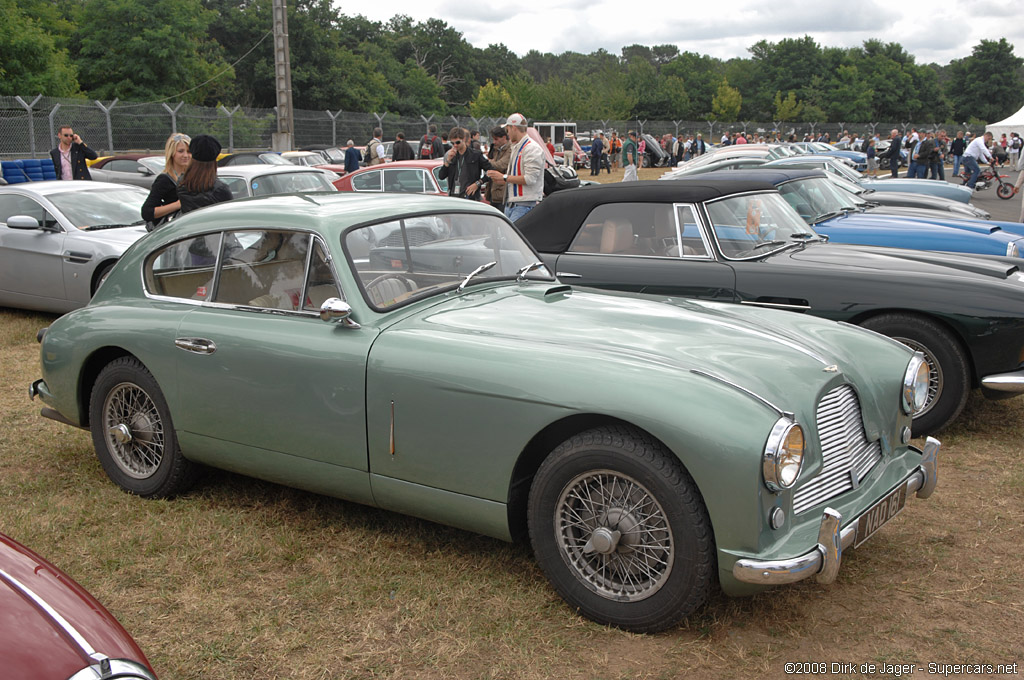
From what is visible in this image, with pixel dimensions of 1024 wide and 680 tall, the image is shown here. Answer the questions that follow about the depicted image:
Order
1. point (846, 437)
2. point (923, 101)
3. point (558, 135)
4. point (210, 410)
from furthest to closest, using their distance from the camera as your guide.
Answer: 1. point (923, 101)
2. point (558, 135)
3. point (210, 410)
4. point (846, 437)

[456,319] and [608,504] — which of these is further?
[456,319]

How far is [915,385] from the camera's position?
3.77 m

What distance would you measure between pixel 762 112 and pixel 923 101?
62.1 feet

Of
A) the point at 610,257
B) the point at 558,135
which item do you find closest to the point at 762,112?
the point at 558,135

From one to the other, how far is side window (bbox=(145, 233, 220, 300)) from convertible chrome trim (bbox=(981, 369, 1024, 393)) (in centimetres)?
437

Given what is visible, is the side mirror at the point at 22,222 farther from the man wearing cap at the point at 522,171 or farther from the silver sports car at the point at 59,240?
the man wearing cap at the point at 522,171

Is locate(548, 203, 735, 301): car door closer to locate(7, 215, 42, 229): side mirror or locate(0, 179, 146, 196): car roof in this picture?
locate(7, 215, 42, 229): side mirror

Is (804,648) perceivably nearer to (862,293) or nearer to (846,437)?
(846,437)

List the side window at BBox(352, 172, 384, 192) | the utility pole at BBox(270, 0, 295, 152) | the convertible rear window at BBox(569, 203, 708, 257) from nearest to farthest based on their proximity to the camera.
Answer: the convertible rear window at BBox(569, 203, 708, 257) → the side window at BBox(352, 172, 384, 192) → the utility pole at BBox(270, 0, 295, 152)

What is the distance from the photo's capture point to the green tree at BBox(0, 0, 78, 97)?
1341 inches

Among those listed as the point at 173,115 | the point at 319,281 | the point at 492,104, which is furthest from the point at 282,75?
the point at 492,104

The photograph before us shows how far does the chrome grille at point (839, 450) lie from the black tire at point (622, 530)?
0.42 m

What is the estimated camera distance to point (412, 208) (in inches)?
171

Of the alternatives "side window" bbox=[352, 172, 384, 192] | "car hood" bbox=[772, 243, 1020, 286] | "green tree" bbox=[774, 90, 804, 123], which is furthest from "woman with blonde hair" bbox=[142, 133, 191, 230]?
"green tree" bbox=[774, 90, 804, 123]
